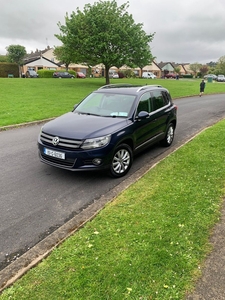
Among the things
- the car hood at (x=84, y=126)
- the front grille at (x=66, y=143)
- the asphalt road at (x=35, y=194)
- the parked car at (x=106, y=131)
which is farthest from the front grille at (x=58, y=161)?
the car hood at (x=84, y=126)

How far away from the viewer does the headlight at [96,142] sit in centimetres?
438

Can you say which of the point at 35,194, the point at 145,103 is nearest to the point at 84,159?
the point at 35,194

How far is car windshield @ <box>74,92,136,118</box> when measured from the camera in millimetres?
5309

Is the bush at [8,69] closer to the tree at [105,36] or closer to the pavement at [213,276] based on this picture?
the tree at [105,36]

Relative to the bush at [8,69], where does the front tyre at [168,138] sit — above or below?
below

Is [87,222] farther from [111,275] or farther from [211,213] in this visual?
[211,213]

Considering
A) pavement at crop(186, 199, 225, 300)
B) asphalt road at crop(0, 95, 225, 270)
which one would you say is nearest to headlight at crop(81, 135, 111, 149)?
asphalt road at crop(0, 95, 225, 270)

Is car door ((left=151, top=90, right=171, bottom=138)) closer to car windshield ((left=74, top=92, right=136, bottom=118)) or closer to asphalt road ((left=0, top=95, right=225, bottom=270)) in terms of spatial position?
asphalt road ((left=0, top=95, right=225, bottom=270))

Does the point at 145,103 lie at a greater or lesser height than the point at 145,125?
greater

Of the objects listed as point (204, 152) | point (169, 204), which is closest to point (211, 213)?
point (169, 204)

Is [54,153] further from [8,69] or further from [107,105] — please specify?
[8,69]

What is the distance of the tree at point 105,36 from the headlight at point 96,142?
2057cm

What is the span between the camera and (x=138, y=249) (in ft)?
9.16

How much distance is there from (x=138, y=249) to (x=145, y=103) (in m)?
3.74
